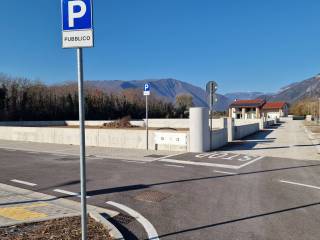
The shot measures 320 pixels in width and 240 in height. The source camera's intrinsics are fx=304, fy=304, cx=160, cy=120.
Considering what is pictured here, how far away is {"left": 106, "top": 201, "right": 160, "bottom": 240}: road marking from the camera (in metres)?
5.14

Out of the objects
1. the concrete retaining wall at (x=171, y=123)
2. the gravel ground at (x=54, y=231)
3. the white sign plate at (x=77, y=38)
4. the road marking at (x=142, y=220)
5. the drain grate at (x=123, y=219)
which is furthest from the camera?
the concrete retaining wall at (x=171, y=123)

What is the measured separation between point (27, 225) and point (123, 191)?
10.3 ft

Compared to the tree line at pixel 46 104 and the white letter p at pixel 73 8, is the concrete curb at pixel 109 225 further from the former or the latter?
the tree line at pixel 46 104

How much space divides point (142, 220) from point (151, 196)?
180cm

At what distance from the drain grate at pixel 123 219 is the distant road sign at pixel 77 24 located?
3468 mm

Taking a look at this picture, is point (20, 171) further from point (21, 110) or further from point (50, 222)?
point (21, 110)

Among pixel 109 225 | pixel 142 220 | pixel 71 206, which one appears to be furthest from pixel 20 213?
pixel 142 220

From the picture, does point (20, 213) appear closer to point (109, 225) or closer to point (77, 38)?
point (109, 225)

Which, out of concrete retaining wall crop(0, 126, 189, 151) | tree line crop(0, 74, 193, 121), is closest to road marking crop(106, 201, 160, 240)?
concrete retaining wall crop(0, 126, 189, 151)

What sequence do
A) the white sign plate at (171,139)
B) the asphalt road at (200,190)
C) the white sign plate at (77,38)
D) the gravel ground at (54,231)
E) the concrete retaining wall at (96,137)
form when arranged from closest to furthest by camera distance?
the white sign plate at (77,38) < the gravel ground at (54,231) < the asphalt road at (200,190) < the white sign plate at (171,139) < the concrete retaining wall at (96,137)

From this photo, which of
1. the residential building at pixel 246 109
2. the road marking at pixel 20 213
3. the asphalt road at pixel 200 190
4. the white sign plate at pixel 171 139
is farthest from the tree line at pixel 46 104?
the road marking at pixel 20 213

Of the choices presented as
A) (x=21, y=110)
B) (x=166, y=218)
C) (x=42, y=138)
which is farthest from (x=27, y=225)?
(x=21, y=110)

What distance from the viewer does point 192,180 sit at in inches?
374

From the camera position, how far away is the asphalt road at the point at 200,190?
17.9 ft
